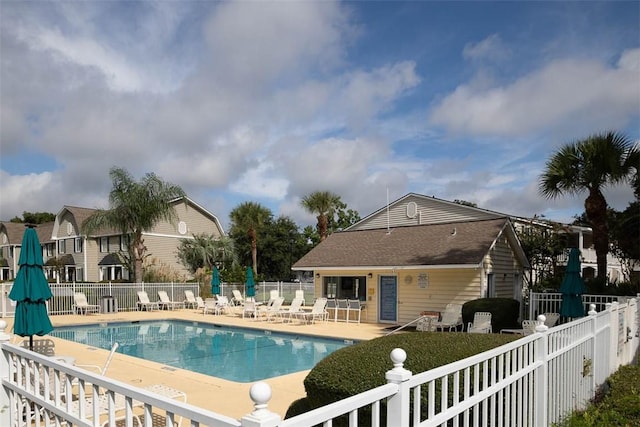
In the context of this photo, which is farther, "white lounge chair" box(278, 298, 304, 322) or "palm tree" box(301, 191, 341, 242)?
"palm tree" box(301, 191, 341, 242)

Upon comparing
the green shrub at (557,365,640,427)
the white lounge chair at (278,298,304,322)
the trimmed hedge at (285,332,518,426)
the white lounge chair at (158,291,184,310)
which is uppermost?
the trimmed hedge at (285,332,518,426)

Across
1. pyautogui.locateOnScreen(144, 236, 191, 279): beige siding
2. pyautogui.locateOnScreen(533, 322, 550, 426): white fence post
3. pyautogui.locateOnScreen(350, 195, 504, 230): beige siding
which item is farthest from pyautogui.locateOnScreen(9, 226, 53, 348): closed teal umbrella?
pyautogui.locateOnScreen(144, 236, 191, 279): beige siding

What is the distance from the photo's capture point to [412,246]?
21203 mm

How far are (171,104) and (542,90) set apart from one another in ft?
61.3

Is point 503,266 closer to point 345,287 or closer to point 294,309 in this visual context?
point 345,287

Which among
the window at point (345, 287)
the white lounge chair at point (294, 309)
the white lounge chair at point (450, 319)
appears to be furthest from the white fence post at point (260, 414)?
the window at point (345, 287)

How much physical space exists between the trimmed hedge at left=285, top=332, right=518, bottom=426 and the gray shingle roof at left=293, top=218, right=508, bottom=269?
43.8ft

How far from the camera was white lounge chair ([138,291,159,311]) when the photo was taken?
26156 millimetres

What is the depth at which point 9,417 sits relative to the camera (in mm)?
4988

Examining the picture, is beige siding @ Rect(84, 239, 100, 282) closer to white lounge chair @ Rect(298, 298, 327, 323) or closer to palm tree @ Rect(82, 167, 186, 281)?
palm tree @ Rect(82, 167, 186, 281)

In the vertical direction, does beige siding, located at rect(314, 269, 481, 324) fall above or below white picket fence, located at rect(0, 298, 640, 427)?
below

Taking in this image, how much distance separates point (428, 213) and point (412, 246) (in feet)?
20.2

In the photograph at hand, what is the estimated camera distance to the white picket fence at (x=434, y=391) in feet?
7.64

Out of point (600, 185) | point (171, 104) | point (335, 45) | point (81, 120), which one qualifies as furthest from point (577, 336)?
point (81, 120)
